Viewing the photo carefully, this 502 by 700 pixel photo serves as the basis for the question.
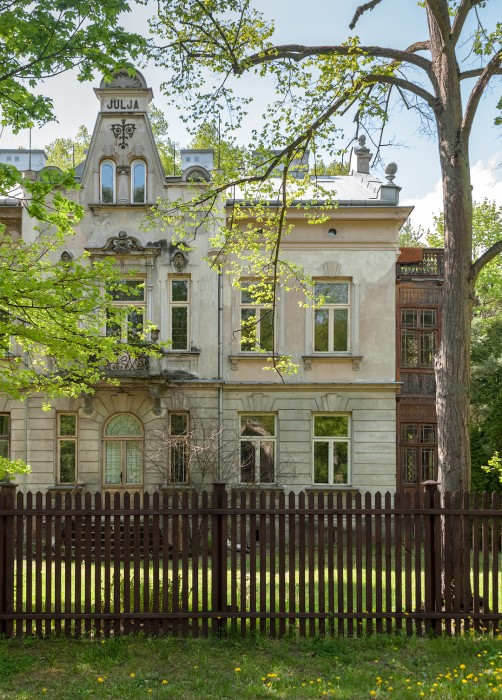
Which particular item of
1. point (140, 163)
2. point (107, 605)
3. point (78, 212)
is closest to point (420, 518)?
point (107, 605)

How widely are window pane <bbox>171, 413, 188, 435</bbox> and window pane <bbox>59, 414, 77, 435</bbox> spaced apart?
2774mm

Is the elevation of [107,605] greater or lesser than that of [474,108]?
lesser

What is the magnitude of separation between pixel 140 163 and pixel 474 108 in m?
11.0

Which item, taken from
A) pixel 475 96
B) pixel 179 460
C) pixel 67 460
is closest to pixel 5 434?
pixel 67 460

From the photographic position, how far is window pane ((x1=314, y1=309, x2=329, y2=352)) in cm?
1906

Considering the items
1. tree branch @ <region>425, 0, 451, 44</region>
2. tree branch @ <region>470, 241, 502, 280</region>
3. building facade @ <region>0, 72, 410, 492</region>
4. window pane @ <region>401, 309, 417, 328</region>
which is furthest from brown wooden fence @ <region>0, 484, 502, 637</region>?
window pane @ <region>401, 309, 417, 328</region>

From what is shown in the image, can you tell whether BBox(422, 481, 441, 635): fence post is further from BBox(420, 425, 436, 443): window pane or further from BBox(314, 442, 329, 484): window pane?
BBox(420, 425, 436, 443): window pane

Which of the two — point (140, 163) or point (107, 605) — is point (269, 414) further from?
point (107, 605)

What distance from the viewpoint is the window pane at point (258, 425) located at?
62.0ft

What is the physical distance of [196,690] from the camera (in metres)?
6.50

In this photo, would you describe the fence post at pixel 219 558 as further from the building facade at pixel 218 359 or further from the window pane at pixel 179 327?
the window pane at pixel 179 327

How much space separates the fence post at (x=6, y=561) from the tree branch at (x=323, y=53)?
727 cm

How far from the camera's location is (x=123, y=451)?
741 inches

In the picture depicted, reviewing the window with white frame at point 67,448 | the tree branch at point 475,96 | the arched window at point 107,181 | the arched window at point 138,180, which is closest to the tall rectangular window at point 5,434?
the window with white frame at point 67,448
